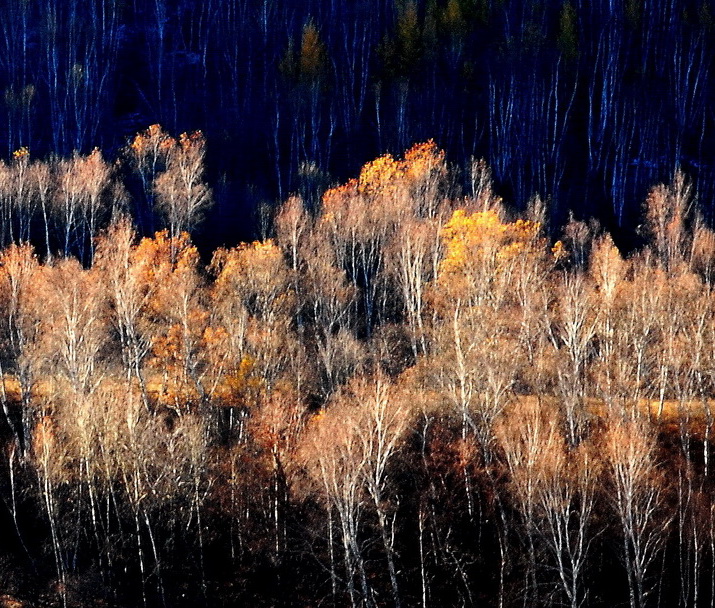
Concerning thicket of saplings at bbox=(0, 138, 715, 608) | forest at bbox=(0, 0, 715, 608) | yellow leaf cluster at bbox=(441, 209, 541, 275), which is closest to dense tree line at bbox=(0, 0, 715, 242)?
forest at bbox=(0, 0, 715, 608)

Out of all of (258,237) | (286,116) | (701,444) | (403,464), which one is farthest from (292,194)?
(701,444)

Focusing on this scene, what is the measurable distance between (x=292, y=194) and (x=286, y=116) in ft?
43.0

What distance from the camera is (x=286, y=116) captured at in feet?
228

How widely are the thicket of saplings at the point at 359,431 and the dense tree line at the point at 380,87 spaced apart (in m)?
19.5

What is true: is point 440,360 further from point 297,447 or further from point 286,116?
point 286,116

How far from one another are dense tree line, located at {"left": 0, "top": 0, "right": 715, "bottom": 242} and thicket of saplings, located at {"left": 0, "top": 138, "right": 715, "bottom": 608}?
1950 cm

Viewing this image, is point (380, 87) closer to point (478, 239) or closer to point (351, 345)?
point (478, 239)

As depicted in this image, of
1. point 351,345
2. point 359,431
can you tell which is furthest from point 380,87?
point 359,431

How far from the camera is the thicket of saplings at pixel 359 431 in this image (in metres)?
29.9

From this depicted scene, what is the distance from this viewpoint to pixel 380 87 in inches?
2783

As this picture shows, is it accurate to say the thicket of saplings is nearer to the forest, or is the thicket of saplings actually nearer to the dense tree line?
the forest

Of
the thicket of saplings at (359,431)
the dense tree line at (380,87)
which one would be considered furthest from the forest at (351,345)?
the dense tree line at (380,87)

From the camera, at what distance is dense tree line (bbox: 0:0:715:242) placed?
65312 millimetres

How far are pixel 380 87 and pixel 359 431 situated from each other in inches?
1927
